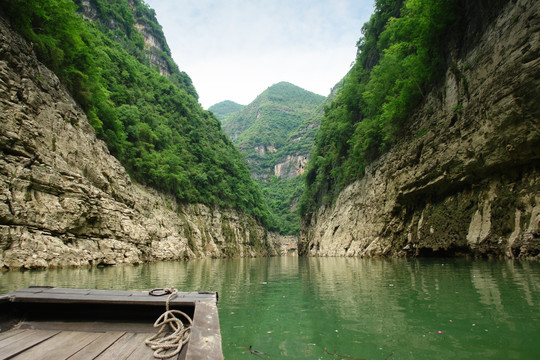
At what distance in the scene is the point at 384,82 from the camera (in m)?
24.7

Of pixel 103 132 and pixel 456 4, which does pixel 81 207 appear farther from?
pixel 456 4

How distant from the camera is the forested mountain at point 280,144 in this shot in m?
110

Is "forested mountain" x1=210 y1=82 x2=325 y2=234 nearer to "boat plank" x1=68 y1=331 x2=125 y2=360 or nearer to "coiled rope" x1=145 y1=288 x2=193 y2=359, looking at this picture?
"coiled rope" x1=145 y1=288 x2=193 y2=359

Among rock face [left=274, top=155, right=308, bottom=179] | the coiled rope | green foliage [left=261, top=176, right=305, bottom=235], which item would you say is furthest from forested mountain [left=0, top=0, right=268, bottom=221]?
rock face [left=274, top=155, right=308, bottom=179]

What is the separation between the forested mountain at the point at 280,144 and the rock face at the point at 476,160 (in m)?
70.8

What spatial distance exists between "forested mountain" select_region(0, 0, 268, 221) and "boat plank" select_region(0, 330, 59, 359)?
20.4 m

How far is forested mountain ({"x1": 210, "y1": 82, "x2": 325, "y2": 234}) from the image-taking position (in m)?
110

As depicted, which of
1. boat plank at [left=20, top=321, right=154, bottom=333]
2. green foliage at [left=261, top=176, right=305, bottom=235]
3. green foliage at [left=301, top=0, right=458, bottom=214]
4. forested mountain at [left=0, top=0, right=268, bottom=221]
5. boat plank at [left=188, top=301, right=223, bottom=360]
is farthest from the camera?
green foliage at [left=261, top=176, right=305, bottom=235]

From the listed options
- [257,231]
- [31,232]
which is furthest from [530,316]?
[257,231]

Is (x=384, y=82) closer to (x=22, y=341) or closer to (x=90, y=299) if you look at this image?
(x=90, y=299)

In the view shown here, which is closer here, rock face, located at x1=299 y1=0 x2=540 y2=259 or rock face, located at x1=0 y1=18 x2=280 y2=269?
rock face, located at x1=299 y1=0 x2=540 y2=259

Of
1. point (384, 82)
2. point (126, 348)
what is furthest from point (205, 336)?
point (384, 82)

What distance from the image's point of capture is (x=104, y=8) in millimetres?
51875

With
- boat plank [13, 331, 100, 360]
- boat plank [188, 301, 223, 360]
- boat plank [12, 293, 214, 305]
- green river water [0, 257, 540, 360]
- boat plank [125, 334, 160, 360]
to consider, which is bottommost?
green river water [0, 257, 540, 360]
